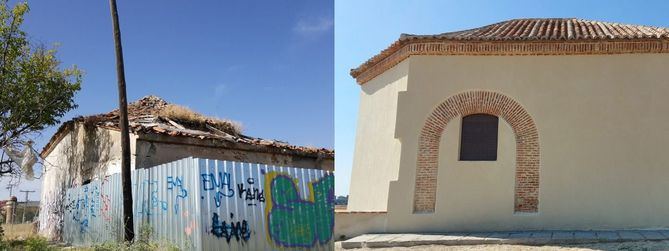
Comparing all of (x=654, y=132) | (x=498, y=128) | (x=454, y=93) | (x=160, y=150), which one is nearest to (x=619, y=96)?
(x=654, y=132)

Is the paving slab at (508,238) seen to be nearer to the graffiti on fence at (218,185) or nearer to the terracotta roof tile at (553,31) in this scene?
the graffiti on fence at (218,185)

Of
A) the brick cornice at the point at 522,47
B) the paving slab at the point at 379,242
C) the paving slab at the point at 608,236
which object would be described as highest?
the brick cornice at the point at 522,47

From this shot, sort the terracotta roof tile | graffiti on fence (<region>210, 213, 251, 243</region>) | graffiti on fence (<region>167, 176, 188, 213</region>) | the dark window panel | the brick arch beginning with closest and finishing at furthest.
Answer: graffiti on fence (<region>210, 213, 251, 243</region>)
graffiti on fence (<region>167, 176, 188, 213</region>)
the brick arch
the terracotta roof tile
the dark window panel

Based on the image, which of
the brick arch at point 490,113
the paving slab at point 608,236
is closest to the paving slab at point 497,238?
the brick arch at point 490,113

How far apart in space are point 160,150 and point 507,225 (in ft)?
22.9

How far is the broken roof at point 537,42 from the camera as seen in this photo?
10.8 meters

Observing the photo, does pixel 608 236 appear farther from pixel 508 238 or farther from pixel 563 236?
pixel 508 238

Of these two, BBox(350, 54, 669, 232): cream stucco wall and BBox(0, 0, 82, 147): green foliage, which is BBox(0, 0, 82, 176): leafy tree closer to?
BBox(0, 0, 82, 147): green foliage

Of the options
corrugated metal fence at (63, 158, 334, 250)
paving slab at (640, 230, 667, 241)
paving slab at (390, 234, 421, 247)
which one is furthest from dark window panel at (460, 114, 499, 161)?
corrugated metal fence at (63, 158, 334, 250)

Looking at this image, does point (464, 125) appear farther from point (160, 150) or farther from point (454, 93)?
point (160, 150)

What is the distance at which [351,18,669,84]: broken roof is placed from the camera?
35.5ft

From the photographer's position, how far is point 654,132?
10.7 metres

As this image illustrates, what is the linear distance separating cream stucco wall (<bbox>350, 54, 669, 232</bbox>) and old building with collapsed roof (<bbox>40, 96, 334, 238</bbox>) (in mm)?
3078

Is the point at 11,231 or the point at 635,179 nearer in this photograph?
the point at 635,179
